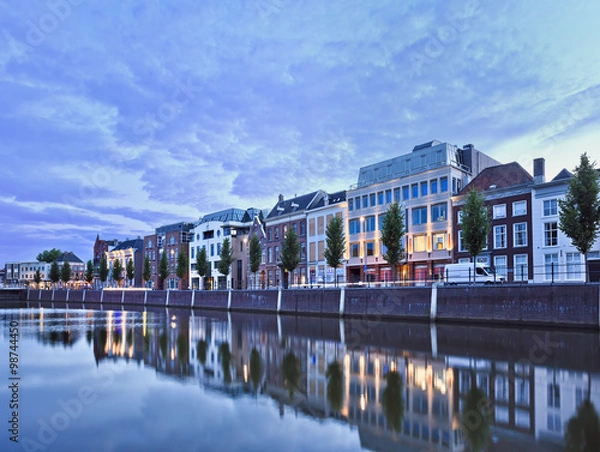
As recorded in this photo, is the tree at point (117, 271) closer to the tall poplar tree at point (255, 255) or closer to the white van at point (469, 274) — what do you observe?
the tall poplar tree at point (255, 255)

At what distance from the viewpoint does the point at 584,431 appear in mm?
10680

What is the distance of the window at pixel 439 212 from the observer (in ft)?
174

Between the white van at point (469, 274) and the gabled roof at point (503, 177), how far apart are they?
29.3ft

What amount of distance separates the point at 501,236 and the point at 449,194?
307 inches

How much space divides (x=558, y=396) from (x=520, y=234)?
34.4 metres

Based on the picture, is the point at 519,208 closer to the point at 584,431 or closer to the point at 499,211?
the point at 499,211

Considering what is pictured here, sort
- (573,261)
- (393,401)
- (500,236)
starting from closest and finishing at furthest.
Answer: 1. (393,401)
2. (573,261)
3. (500,236)

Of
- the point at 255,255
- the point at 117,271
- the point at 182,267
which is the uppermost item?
the point at 255,255

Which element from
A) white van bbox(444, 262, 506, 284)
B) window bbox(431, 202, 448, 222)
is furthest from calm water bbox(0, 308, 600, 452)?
window bbox(431, 202, 448, 222)

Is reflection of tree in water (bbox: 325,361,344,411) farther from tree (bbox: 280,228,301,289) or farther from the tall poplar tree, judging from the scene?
the tall poplar tree

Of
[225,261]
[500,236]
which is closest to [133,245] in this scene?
[225,261]

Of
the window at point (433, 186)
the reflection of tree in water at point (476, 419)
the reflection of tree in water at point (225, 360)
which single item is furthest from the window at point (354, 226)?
the reflection of tree in water at point (476, 419)

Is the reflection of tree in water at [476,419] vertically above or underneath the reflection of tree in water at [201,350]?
above

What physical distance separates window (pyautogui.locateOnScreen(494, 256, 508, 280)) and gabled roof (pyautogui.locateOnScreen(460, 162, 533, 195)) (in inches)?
268
